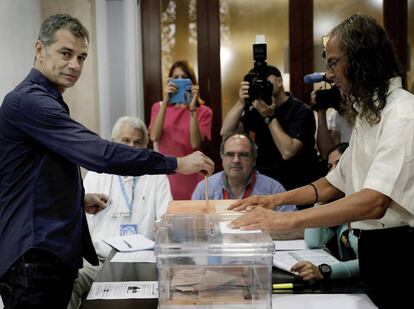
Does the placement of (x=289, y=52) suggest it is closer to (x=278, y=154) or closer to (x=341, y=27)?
(x=278, y=154)

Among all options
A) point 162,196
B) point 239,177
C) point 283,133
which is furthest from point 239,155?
point 162,196

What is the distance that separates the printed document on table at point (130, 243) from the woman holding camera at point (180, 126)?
38.4 inches

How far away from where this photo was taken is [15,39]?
3.00 metres

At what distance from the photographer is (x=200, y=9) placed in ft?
11.6

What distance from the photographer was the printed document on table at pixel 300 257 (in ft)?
5.86

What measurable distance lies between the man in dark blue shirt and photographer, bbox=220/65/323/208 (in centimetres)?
132

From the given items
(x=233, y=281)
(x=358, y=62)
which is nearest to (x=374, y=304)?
(x=233, y=281)

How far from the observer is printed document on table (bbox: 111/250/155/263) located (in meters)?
1.91

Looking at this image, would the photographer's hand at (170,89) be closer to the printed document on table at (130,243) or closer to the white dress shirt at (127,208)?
the white dress shirt at (127,208)

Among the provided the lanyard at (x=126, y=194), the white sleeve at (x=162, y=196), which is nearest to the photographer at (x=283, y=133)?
the white sleeve at (x=162, y=196)

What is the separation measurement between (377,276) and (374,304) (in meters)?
0.07

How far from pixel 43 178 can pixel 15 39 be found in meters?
1.75

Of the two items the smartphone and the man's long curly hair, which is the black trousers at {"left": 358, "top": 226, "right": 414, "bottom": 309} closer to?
the man's long curly hair

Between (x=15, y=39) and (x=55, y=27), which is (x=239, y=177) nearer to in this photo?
(x=55, y=27)
